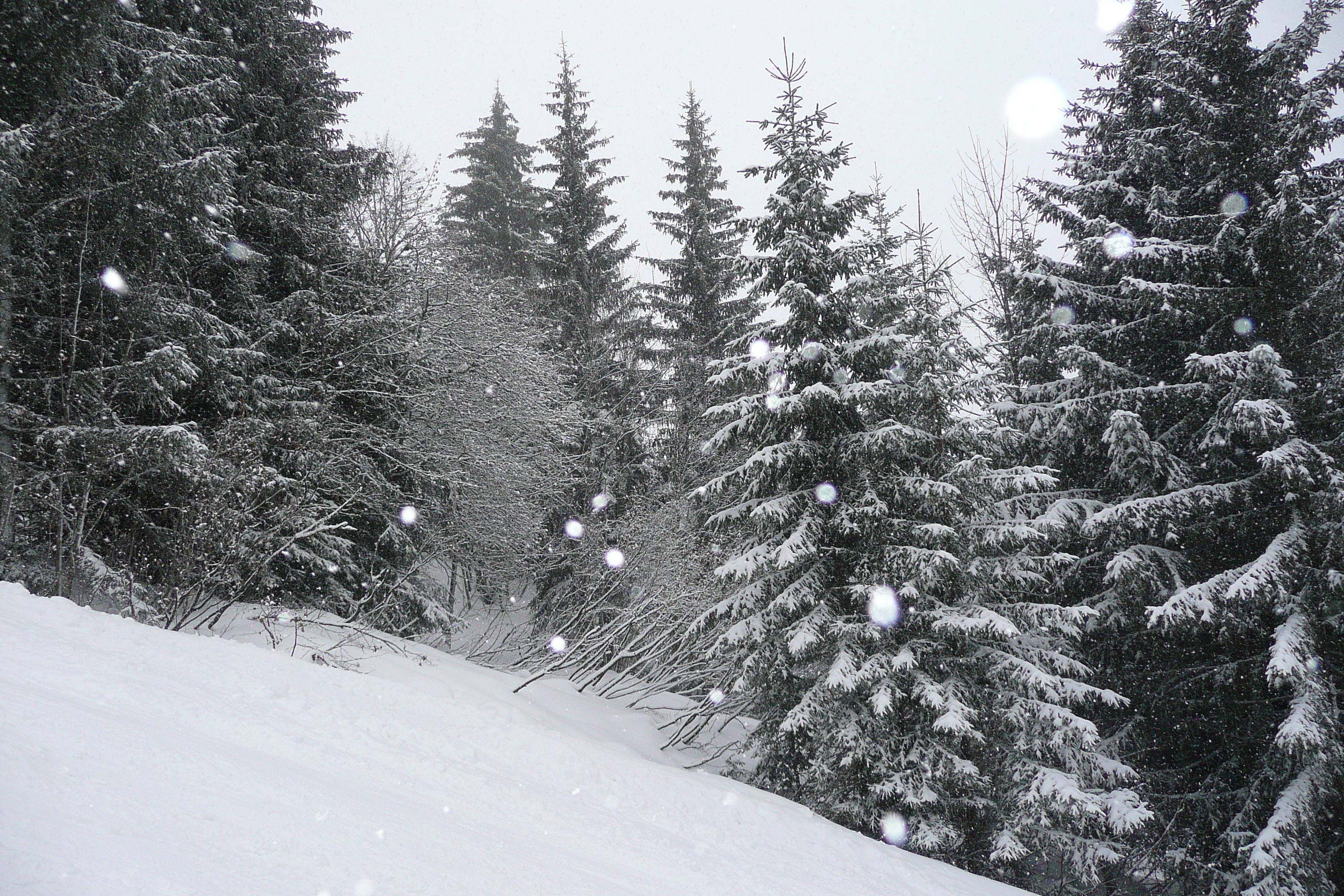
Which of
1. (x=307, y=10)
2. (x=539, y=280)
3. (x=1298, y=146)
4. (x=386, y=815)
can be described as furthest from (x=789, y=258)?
(x=539, y=280)

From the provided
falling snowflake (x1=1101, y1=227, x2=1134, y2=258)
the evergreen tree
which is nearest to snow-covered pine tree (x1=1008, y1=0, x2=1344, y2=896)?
falling snowflake (x1=1101, y1=227, x2=1134, y2=258)

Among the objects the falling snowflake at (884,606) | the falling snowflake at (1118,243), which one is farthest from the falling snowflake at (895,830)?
the falling snowflake at (1118,243)

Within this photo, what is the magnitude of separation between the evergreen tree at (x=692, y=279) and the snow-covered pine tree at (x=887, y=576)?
30.1ft

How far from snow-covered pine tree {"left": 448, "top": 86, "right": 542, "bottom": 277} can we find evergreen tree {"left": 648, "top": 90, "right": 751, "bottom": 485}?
278 inches

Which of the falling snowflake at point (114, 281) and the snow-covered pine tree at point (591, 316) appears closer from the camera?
the falling snowflake at point (114, 281)

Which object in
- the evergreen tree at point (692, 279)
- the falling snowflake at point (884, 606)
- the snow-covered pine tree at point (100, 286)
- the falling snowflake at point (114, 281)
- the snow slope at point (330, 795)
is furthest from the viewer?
the evergreen tree at point (692, 279)

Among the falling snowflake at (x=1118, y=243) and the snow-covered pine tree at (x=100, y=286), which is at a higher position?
the falling snowflake at (x=1118, y=243)

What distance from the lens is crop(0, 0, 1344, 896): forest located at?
8.11 metres

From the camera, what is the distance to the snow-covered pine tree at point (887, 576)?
8703mm

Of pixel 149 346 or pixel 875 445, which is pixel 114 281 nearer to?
pixel 149 346

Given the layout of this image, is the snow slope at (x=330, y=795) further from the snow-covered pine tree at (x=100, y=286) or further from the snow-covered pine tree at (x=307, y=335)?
the snow-covered pine tree at (x=307, y=335)

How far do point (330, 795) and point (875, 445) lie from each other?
24.4 feet

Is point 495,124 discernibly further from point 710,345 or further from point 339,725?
point 339,725

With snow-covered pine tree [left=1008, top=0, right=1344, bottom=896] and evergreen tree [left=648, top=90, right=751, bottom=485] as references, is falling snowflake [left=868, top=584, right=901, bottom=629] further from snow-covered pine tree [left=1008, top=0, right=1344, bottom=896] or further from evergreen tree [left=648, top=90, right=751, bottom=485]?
evergreen tree [left=648, top=90, right=751, bottom=485]
